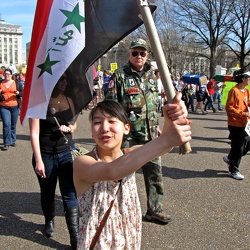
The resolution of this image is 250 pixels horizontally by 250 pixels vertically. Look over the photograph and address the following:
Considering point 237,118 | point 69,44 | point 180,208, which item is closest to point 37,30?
point 69,44

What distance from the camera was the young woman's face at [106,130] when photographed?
187 centimetres

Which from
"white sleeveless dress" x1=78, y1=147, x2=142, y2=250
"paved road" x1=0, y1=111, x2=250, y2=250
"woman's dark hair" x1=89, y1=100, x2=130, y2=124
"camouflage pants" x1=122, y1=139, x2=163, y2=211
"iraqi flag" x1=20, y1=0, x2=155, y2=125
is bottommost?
"paved road" x1=0, y1=111, x2=250, y2=250

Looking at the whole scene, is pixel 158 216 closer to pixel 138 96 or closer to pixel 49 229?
pixel 49 229

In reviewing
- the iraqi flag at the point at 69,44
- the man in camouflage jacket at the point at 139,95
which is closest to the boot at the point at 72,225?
the man in camouflage jacket at the point at 139,95

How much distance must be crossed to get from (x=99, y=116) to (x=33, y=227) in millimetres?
2457

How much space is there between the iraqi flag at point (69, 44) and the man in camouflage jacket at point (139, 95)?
3.87 ft

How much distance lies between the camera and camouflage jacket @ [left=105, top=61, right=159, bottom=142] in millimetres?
3684

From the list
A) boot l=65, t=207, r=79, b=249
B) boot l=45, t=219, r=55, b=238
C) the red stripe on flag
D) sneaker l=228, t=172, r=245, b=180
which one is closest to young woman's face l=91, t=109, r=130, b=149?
the red stripe on flag

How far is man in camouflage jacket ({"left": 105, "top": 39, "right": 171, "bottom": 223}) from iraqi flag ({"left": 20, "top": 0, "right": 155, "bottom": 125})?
3.87 ft

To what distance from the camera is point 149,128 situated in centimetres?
376

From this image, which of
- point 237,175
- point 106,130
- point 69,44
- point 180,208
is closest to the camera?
point 106,130

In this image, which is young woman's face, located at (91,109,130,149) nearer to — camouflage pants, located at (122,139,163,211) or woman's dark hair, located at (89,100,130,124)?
woman's dark hair, located at (89,100,130,124)

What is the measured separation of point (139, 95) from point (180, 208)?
1621 mm

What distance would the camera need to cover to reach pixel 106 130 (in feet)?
6.11
